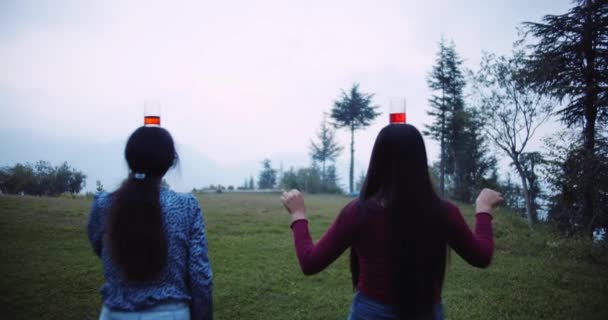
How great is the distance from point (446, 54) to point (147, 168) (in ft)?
124

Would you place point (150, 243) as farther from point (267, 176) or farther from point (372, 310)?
point (267, 176)

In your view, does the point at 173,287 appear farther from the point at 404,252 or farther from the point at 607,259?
the point at 607,259

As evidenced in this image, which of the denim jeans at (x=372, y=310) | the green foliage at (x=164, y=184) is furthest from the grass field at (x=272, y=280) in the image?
the green foliage at (x=164, y=184)

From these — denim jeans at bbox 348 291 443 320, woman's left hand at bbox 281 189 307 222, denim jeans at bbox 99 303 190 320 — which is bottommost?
denim jeans at bbox 99 303 190 320

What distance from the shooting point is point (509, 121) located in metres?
19.7

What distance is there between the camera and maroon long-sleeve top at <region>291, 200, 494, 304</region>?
1813mm

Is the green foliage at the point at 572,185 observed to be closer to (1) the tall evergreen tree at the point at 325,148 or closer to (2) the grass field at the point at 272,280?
(2) the grass field at the point at 272,280

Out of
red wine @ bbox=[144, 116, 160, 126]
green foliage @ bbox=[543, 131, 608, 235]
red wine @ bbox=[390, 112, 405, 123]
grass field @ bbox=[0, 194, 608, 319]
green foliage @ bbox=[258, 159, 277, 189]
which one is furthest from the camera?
green foliage @ bbox=[258, 159, 277, 189]

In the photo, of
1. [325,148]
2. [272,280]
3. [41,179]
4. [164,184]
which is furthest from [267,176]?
[164,184]

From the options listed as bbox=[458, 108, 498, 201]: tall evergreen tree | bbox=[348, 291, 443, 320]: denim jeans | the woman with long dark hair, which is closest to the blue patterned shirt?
the woman with long dark hair

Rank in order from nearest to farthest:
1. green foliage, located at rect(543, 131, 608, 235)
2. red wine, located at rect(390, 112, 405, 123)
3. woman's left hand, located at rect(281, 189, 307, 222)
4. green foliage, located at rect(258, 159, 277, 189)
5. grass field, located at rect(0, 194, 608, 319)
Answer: red wine, located at rect(390, 112, 405, 123), woman's left hand, located at rect(281, 189, 307, 222), grass field, located at rect(0, 194, 608, 319), green foliage, located at rect(543, 131, 608, 235), green foliage, located at rect(258, 159, 277, 189)

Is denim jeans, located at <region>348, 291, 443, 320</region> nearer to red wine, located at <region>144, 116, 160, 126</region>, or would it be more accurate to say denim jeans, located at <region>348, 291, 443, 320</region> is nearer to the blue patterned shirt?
the blue patterned shirt

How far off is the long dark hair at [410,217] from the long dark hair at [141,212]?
3.84 feet

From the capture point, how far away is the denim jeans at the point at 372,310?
72.4 inches
